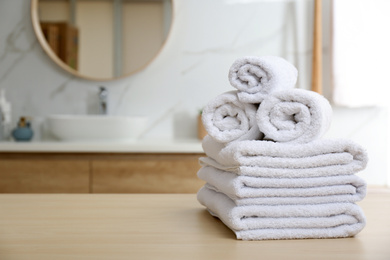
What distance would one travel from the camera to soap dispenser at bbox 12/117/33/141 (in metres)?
2.52

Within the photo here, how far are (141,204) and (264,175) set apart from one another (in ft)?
1.07

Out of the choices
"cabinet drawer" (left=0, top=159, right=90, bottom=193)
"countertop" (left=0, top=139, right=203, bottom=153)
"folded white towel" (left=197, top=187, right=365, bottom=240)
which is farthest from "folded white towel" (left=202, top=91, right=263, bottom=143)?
"cabinet drawer" (left=0, top=159, right=90, bottom=193)

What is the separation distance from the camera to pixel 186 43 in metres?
2.78

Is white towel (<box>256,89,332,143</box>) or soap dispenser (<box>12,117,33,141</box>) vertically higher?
white towel (<box>256,89,332,143</box>)

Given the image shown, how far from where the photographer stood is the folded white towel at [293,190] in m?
0.71

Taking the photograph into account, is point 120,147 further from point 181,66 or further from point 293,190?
point 293,190

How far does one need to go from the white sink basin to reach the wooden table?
4.65 feet

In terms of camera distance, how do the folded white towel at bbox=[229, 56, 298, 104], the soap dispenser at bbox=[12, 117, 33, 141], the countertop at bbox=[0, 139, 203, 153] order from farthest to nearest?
the soap dispenser at bbox=[12, 117, 33, 141] → the countertop at bbox=[0, 139, 203, 153] → the folded white towel at bbox=[229, 56, 298, 104]

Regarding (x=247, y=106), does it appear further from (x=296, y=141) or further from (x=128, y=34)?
(x=128, y=34)

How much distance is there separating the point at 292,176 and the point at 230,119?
5.6 inches

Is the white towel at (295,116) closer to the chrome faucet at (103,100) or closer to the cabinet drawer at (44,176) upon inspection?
the cabinet drawer at (44,176)

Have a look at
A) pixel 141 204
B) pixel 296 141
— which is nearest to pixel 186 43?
pixel 141 204

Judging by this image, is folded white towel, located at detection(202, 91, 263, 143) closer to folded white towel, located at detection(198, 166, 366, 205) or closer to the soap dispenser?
folded white towel, located at detection(198, 166, 366, 205)

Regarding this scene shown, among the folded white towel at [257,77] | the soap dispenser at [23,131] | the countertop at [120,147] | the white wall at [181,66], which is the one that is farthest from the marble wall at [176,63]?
the folded white towel at [257,77]
